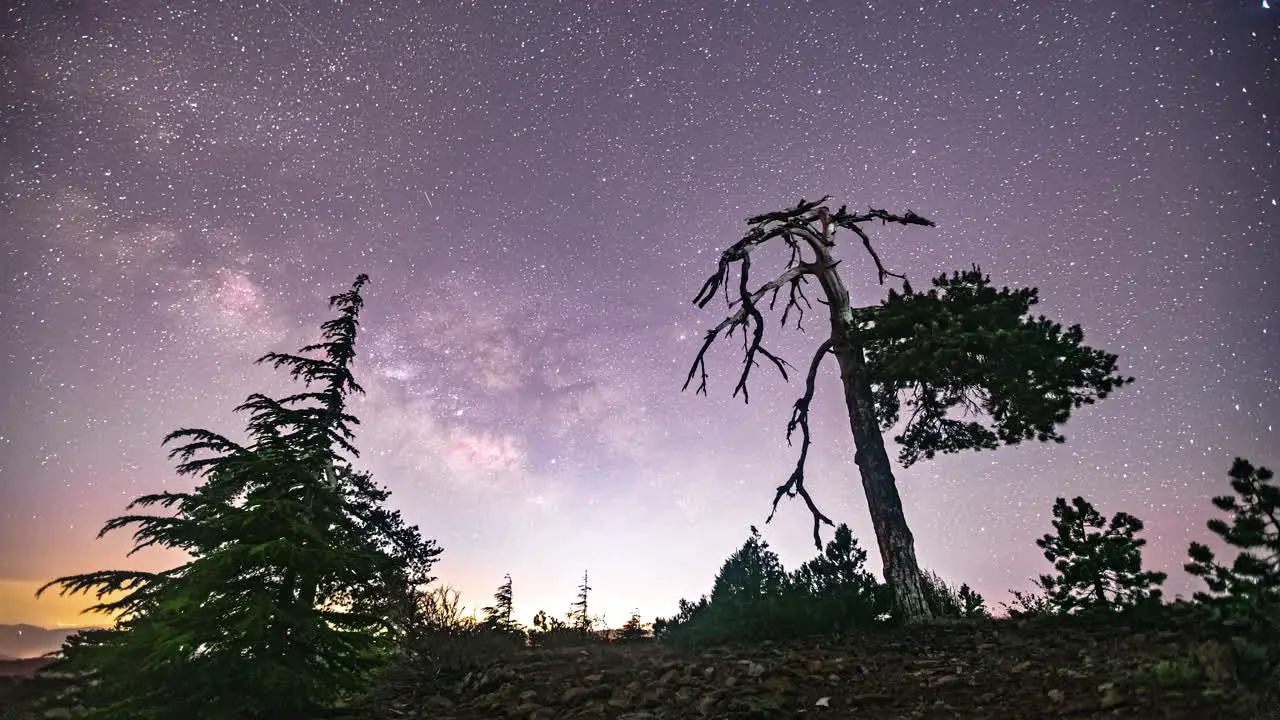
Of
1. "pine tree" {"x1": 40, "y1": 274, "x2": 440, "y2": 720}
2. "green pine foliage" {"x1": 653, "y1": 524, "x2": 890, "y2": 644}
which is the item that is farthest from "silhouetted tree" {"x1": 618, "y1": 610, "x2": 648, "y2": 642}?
"pine tree" {"x1": 40, "y1": 274, "x2": 440, "y2": 720}

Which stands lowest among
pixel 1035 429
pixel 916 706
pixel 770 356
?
pixel 916 706

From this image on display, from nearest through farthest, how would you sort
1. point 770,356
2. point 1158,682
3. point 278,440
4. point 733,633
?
point 1158,682 → point 278,440 → point 733,633 → point 770,356

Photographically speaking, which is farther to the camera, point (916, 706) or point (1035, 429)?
point (1035, 429)

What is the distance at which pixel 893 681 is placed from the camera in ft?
24.4

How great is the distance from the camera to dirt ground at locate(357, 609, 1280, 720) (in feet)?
18.9

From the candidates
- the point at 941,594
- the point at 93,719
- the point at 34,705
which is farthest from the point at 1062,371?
the point at 34,705

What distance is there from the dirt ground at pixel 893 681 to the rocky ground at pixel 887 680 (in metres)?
0.02

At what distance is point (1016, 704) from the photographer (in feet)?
19.9

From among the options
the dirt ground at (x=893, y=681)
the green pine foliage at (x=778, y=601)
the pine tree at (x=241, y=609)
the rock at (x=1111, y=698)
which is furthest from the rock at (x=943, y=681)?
the pine tree at (x=241, y=609)

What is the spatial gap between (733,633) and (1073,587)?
6.26 meters

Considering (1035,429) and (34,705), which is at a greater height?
(1035,429)

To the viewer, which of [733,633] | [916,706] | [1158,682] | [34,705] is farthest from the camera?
[34,705]

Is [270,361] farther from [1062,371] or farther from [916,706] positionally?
[1062,371]

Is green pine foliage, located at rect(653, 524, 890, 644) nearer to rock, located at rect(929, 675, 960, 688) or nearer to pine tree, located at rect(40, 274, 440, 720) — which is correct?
rock, located at rect(929, 675, 960, 688)
